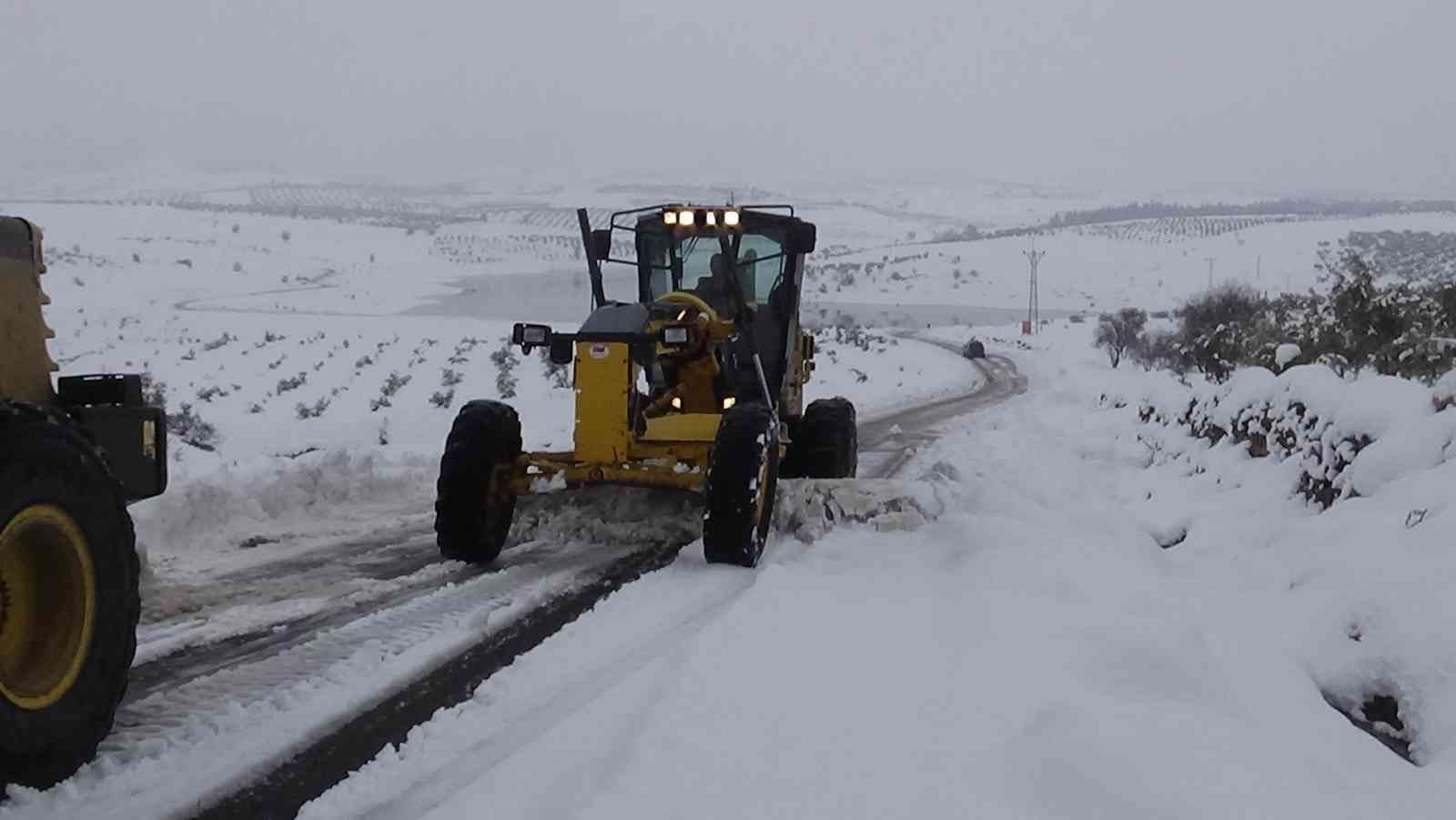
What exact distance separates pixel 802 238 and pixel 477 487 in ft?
10.8

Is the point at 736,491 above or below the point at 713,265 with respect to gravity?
below

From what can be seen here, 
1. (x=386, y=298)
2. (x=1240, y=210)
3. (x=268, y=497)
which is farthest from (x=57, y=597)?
(x=1240, y=210)

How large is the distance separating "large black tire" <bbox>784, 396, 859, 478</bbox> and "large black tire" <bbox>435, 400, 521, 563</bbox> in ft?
9.19

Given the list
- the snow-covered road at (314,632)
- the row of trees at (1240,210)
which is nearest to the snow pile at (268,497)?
the snow-covered road at (314,632)

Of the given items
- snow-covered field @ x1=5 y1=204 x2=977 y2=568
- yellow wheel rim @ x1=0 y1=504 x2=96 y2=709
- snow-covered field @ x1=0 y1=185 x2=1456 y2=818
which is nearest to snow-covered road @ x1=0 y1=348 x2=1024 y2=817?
snow-covered field @ x1=0 y1=185 x2=1456 y2=818

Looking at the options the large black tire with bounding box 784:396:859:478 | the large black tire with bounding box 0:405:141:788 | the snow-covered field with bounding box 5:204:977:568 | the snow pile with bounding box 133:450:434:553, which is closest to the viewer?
the large black tire with bounding box 0:405:141:788

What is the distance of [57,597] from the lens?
335 cm

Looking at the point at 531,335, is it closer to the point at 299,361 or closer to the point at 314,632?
the point at 314,632

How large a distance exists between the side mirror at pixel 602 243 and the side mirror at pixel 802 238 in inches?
53.2

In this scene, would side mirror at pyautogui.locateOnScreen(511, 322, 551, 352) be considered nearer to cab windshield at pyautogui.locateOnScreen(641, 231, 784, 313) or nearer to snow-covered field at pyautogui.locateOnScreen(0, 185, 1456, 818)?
snow-covered field at pyautogui.locateOnScreen(0, 185, 1456, 818)

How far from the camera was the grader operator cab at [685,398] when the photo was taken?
6.25 metres

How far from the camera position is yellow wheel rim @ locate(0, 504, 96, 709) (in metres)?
3.19

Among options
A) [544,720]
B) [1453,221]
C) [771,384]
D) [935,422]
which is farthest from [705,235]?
[1453,221]

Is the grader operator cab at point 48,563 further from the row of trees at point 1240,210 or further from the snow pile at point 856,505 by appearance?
the row of trees at point 1240,210
